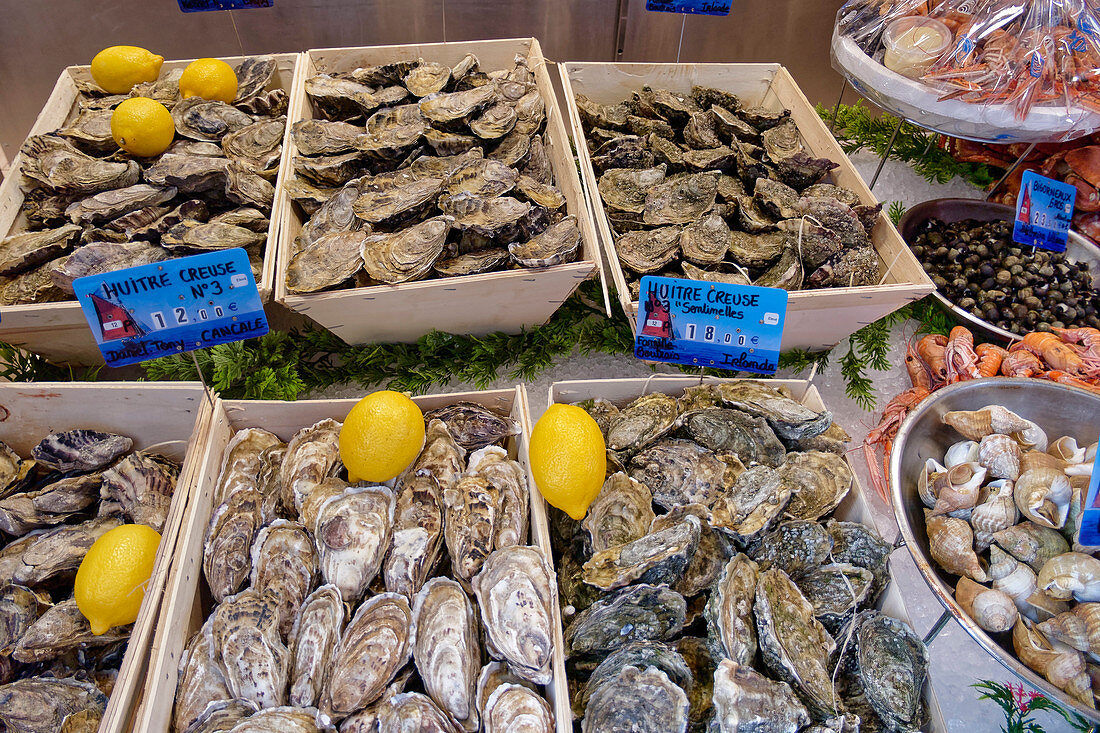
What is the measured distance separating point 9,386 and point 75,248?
0.42m

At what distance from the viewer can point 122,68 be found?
193 cm

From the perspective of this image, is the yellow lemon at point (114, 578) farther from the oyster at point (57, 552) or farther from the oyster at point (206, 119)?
the oyster at point (206, 119)

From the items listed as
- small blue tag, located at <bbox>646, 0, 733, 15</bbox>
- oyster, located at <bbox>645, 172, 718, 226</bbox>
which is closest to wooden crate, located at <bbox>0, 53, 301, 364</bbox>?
oyster, located at <bbox>645, 172, 718, 226</bbox>

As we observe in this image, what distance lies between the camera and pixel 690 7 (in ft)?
6.28

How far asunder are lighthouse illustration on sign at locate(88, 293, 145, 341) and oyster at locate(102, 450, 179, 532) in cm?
26

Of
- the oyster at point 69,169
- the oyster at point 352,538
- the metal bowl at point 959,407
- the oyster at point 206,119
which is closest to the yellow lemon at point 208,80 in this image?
the oyster at point 206,119

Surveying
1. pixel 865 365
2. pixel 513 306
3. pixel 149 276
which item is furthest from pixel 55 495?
pixel 865 365

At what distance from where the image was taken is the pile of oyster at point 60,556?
0.96 metres

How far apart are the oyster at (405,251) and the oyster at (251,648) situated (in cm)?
71

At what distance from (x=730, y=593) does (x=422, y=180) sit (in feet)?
3.94

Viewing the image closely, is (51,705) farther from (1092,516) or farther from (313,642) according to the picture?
(1092,516)

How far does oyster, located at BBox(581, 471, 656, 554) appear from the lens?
1084 mm

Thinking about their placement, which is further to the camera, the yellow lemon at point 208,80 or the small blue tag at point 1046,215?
the yellow lemon at point 208,80

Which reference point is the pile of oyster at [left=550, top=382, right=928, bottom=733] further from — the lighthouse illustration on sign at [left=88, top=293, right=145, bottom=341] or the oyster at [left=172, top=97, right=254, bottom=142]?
the oyster at [left=172, top=97, right=254, bottom=142]
